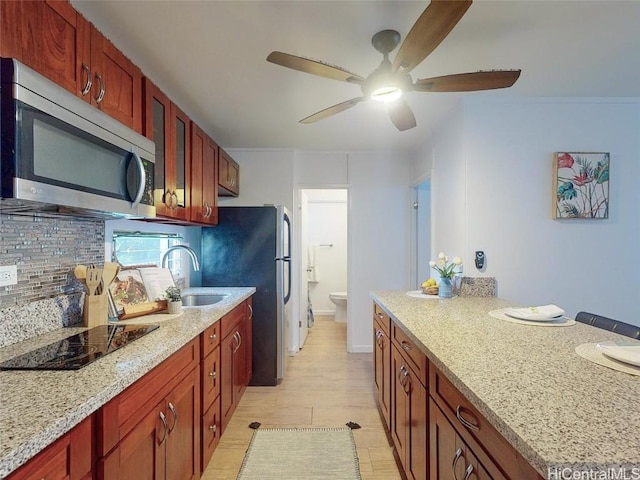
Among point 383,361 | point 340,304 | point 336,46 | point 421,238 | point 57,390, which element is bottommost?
point 340,304

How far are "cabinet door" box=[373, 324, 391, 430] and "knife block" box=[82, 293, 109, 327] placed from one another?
1.58m

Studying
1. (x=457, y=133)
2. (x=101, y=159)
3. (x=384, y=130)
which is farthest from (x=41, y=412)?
(x=384, y=130)

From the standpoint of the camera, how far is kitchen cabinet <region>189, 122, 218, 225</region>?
95.7 inches

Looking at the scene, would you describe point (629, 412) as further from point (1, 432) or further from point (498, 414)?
point (1, 432)

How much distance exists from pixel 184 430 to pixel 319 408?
1.31m

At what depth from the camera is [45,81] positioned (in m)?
1.03

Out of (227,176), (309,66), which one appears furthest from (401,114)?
(227,176)

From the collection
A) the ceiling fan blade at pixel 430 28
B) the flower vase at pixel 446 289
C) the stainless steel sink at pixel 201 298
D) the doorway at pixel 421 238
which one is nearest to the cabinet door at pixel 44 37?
the ceiling fan blade at pixel 430 28

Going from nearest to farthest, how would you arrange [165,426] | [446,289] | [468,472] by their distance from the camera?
[468,472], [165,426], [446,289]

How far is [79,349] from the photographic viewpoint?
4.00 ft

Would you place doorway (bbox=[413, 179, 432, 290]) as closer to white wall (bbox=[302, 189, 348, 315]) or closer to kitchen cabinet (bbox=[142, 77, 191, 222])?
white wall (bbox=[302, 189, 348, 315])

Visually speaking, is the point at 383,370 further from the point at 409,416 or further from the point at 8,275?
the point at 8,275

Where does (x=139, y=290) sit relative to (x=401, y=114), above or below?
below

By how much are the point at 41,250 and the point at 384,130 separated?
2.69 meters
